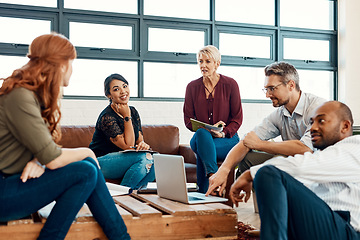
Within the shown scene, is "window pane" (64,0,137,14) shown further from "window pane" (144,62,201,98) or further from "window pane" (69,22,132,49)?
"window pane" (144,62,201,98)

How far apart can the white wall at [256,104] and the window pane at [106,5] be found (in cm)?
108

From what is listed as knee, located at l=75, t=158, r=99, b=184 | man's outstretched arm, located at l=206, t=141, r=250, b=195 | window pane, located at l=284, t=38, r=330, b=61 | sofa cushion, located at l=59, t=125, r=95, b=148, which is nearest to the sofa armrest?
sofa cushion, located at l=59, t=125, r=95, b=148

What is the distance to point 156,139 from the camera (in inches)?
184

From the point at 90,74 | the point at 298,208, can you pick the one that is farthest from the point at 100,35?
the point at 298,208

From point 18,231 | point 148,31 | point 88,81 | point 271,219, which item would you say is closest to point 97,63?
point 88,81

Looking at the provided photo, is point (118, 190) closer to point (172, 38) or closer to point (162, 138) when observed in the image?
point (162, 138)

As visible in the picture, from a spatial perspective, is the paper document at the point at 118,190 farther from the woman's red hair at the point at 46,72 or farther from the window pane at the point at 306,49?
the window pane at the point at 306,49

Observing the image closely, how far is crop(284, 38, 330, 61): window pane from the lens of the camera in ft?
20.3

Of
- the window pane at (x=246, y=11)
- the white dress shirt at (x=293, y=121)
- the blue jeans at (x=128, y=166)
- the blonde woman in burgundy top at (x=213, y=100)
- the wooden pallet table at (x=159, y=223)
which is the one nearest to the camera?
the wooden pallet table at (x=159, y=223)

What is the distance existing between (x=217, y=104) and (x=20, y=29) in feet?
7.79

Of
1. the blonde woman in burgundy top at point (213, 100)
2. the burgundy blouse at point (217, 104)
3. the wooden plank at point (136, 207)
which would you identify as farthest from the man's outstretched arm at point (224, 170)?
the burgundy blouse at point (217, 104)

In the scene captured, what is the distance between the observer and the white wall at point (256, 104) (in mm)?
5027

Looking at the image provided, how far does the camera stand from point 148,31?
5422 millimetres

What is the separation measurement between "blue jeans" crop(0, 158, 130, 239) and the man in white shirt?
2.33 feet
